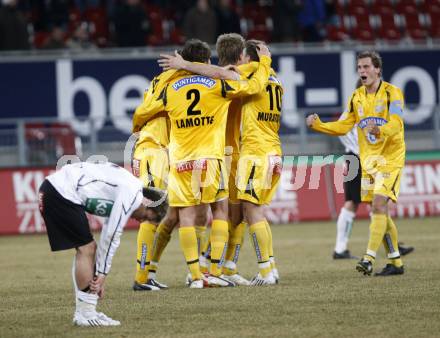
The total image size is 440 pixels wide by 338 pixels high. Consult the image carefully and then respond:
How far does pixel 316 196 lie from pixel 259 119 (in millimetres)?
10229

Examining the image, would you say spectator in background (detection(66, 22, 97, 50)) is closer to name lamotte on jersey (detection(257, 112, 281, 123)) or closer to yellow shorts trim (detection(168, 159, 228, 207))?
name lamotte on jersey (detection(257, 112, 281, 123))

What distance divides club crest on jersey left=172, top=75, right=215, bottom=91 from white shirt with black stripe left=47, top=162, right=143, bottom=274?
7.64ft

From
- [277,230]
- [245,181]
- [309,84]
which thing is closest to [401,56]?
[309,84]

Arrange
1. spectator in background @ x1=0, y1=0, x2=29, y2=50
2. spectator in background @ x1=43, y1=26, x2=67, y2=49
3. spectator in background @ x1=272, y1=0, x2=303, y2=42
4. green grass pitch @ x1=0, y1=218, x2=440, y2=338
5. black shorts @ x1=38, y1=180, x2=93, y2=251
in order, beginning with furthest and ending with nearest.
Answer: spectator in background @ x1=272, y1=0, x2=303, y2=42 < spectator in background @ x1=43, y1=26, x2=67, y2=49 < spectator in background @ x1=0, y1=0, x2=29, y2=50 < black shorts @ x1=38, y1=180, x2=93, y2=251 < green grass pitch @ x1=0, y1=218, x2=440, y2=338

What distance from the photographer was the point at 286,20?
23.3m

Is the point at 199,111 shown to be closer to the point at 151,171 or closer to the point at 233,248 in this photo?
the point at 151,171

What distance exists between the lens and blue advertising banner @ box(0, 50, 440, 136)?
2128 centimetres

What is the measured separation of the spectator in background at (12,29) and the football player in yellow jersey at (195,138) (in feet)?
38.0

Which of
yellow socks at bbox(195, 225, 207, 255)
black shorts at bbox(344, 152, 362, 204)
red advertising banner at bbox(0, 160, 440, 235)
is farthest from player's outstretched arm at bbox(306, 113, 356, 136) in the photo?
red advertising banner at bbox(0, 160, 440, 235)

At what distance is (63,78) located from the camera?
21391mm

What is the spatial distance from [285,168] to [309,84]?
9.57ft

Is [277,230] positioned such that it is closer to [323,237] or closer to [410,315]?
[323,237]

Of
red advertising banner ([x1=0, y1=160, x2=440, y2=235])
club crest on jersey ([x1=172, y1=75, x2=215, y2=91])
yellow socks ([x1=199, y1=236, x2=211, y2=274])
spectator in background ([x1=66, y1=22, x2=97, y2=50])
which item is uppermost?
spectator in background ([x1=66, y1=22, x2=97, y2=50])

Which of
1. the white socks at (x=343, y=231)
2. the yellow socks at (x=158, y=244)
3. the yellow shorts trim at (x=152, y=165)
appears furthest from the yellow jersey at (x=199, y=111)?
the white socks at (x=343, y=231)
